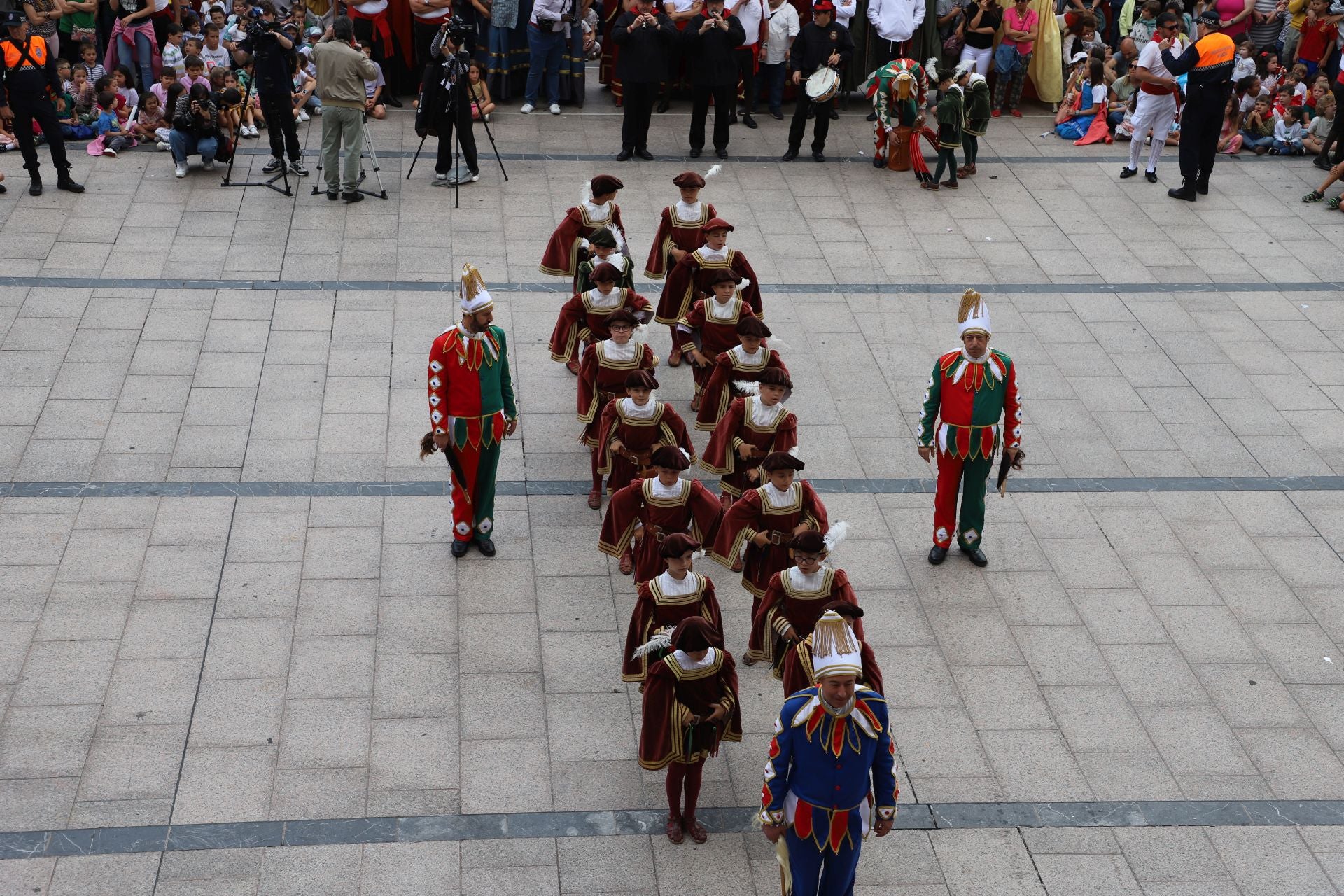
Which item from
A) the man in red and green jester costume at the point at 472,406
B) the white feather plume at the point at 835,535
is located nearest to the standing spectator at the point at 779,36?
the man in red and green jester costume at the point at 472,406

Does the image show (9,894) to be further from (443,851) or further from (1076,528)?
(1076,528)

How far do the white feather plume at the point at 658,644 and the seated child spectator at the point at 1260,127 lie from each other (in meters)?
13.2

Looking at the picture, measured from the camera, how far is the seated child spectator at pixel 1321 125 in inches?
653

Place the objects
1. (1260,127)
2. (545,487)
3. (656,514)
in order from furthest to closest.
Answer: (1260,127) < (545,487) < (656,514)

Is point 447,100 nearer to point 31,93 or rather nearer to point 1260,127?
point 31,93

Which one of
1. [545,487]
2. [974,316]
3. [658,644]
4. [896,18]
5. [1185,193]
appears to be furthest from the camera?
[896,18]

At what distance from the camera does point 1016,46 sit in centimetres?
1750

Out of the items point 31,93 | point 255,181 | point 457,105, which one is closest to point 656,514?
point 457,105

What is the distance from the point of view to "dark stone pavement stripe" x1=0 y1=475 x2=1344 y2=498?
9328mm

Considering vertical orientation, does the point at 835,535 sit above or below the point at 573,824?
above

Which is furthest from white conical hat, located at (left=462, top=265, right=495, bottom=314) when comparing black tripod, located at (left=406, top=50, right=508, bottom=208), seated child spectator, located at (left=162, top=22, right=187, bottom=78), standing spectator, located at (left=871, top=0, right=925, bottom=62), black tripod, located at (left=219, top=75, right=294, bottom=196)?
standing spectator, located at (left=871, top=0, right=925, bottom=62)

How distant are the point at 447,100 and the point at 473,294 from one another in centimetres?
676

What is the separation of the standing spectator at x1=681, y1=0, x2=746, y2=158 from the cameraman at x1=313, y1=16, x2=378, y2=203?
3758 millimetres

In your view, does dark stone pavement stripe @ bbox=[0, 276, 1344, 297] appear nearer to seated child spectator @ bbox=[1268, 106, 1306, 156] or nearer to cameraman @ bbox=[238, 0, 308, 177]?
cameraman @ bbox=[238, 0, 308, 177]
